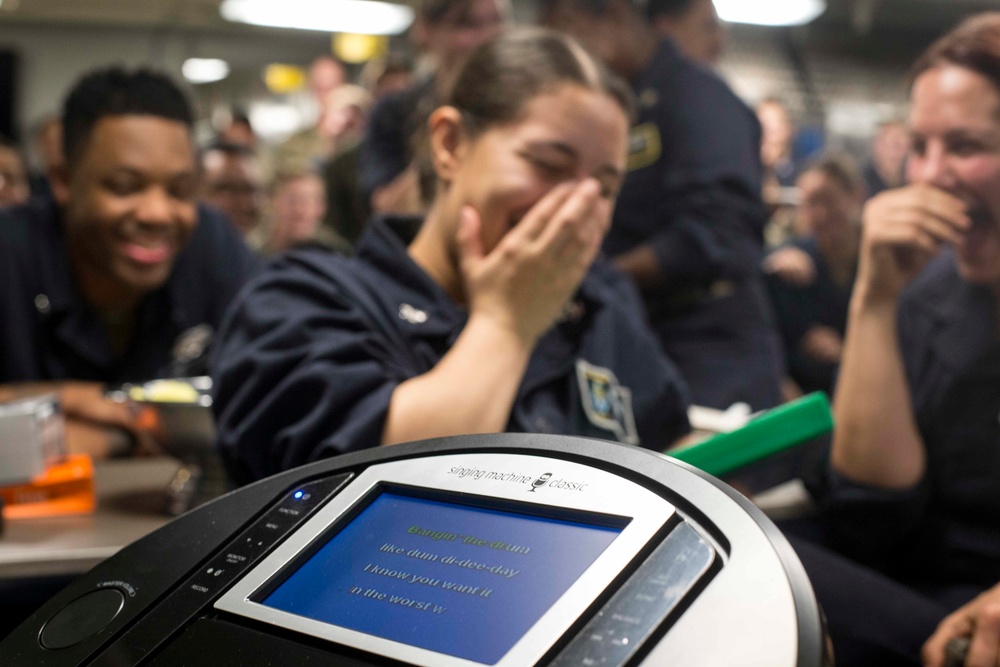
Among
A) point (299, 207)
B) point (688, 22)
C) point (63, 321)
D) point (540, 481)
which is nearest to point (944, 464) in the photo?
point (540, 481)

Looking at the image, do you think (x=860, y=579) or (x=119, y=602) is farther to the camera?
(x=860, y=579)

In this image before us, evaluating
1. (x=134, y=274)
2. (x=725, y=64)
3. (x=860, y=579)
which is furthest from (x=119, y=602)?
(x=725, y=64)

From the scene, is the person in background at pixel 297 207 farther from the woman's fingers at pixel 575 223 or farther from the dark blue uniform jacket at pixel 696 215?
the woman's fingers at pixel 575 223

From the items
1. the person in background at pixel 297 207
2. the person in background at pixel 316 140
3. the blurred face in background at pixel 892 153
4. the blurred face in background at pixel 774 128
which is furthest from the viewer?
the person in background at pixel 316 140

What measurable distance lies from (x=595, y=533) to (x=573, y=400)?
2.02 ft

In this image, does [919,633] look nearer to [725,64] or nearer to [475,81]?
[475,81]

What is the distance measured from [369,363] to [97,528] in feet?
1.10

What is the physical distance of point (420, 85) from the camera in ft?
6.64

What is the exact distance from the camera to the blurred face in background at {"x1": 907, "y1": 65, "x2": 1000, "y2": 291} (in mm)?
915

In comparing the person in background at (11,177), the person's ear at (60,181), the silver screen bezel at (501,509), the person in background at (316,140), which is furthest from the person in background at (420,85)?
the person in background at (316,140)

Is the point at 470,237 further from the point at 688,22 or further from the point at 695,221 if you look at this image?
the point at 688,22

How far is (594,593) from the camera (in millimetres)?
356

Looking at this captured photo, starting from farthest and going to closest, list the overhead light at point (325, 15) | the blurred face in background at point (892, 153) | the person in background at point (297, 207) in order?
the overhead light at point (325, 15)
the person in background at point (297, 207)
the blurred face in background at point (892, 153)

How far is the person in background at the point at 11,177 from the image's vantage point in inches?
126
